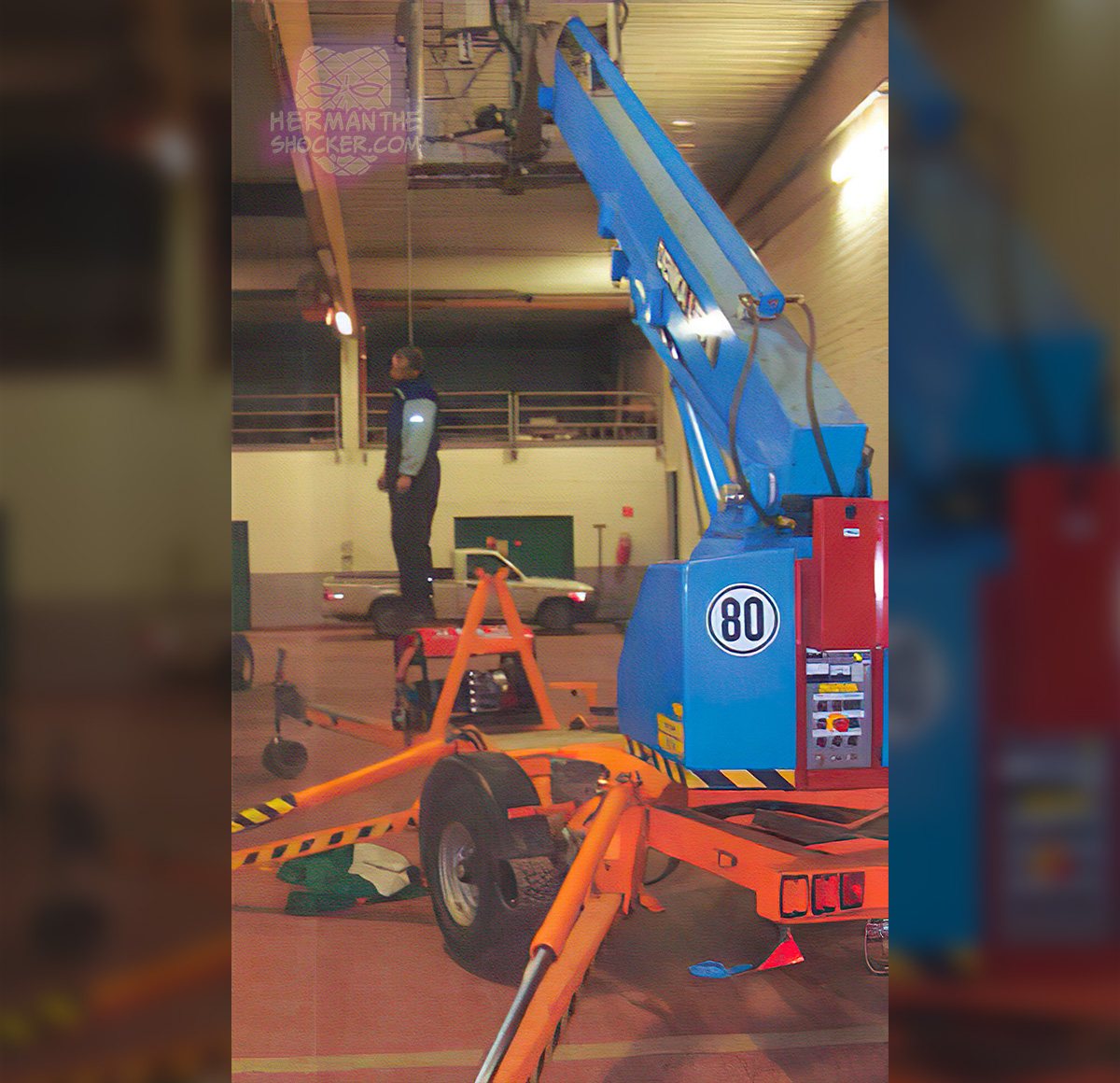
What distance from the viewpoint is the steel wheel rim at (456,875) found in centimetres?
217

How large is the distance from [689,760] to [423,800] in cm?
Answer: 77

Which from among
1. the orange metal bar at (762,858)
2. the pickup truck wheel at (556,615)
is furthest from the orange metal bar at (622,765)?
the pickup truck wheel at (556,615)

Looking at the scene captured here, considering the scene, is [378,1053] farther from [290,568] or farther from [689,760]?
[290,568]

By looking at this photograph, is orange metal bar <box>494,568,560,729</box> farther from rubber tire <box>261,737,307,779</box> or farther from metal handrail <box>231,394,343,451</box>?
rubber tire <box>261,737,307,779</box>

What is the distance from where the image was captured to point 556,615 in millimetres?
2635

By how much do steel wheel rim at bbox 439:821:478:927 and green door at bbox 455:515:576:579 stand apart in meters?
0.82

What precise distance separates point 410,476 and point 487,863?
3.68 ft

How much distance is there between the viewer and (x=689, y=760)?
6.24ft

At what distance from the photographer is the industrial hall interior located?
1.88 meters

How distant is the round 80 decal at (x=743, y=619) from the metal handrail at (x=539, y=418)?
2.31 feet

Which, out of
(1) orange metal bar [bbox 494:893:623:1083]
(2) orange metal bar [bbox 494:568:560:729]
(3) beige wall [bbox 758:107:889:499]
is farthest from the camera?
(2) orange metal bar [bbox 494:568:560:729]

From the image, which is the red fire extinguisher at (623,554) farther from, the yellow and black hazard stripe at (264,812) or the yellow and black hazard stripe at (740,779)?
the yellow and black hazard stripe at (264,812)
